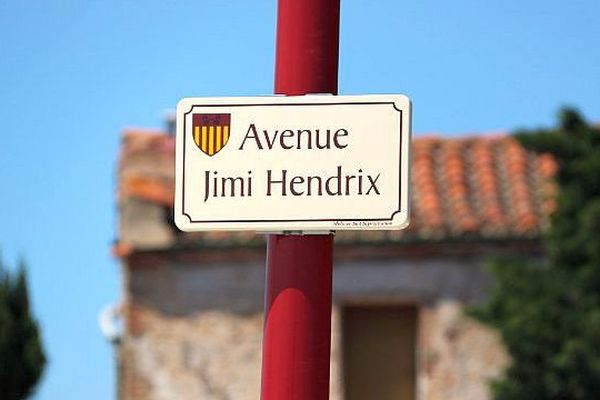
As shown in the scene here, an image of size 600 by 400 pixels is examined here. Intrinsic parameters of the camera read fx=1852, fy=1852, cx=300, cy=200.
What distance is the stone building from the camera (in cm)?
1557

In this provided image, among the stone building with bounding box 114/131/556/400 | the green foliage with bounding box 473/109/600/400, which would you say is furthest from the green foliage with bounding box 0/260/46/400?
the green foliage with bounding box 473/109/600/400

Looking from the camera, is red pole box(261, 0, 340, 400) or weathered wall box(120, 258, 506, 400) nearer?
red pole box(261, 0, 340, 400)

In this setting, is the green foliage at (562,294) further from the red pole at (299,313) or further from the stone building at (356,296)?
the red pole at (299,313)

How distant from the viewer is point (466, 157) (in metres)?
17.1

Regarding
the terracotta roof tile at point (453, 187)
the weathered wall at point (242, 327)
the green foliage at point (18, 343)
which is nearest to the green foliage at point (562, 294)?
the terracotta roof tile at point (453, 187)

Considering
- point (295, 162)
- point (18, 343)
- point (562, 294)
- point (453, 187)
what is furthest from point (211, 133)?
point (453, 187)

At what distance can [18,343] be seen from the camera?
15.2 m

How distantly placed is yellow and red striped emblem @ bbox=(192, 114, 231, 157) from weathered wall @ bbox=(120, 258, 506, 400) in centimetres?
1142

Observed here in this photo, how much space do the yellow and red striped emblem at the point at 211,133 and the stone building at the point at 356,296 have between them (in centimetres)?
1126

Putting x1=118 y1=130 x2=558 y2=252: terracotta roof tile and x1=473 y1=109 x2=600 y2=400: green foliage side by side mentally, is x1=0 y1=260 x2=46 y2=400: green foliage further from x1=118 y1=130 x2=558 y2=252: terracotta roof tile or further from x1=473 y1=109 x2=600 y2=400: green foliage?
x1=473 y1=109 x2=600 y2=400: green foliage

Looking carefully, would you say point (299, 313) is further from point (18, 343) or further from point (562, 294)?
point (18, 343)

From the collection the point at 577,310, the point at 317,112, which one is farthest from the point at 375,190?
the point at 577,310

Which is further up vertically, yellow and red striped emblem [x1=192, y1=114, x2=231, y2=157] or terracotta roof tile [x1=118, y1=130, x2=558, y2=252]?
terracotta roof tile [x1=118, y1=130, x2=558, y2=252]

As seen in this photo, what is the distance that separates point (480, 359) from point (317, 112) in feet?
38.2
